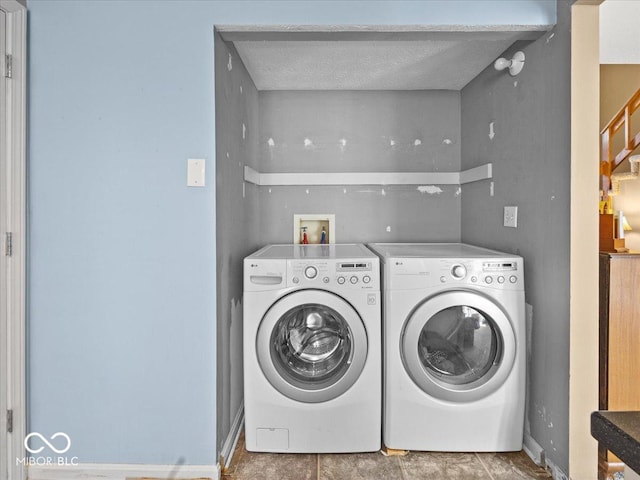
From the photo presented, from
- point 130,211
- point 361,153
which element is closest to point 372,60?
point 361,153

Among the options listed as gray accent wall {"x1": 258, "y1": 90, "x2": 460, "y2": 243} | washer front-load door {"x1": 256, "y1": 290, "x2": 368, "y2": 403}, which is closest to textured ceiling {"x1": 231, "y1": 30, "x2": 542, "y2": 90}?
gray accent wall {"x1": 258, "y1": 90, "x2": 460, "y2": 243}

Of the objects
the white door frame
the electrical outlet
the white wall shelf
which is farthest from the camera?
the white wall shelf

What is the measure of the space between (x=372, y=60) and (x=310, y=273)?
130cm

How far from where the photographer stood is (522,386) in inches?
83.7

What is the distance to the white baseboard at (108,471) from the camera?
196 centimetres

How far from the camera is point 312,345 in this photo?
2223mm

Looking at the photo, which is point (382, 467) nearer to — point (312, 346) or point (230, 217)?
point (312, 346)

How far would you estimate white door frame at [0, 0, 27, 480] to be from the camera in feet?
6.07

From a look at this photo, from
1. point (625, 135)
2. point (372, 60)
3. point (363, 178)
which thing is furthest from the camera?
point (625, 135)

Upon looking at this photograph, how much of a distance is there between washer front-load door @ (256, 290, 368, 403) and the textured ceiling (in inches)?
48.7

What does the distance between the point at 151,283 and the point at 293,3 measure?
4.44ft

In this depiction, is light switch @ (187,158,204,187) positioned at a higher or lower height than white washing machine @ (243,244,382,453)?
higher

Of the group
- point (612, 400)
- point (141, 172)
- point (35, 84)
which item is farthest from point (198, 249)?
point (612, 400)

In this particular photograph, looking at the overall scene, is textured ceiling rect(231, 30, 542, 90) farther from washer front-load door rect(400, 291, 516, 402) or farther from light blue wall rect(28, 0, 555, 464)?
washer front-load door rect(400, 291, 516, 402)
